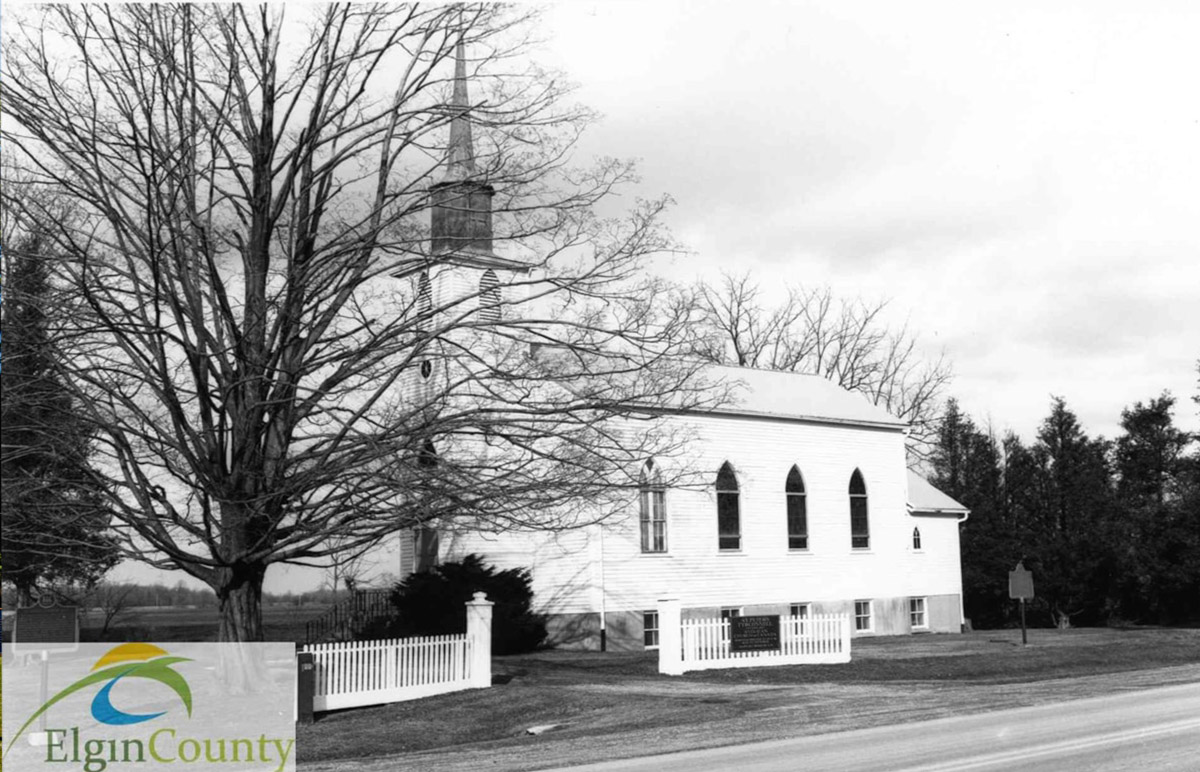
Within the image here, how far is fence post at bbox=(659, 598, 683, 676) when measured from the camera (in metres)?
23.5

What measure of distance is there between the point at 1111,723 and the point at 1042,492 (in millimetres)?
43503

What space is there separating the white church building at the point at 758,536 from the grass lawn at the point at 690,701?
294cm

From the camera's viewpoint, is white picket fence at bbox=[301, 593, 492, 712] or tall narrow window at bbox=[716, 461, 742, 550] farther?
tall narrow window at bbox=[716, 461, 742, 550]

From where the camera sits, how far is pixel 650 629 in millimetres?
30953

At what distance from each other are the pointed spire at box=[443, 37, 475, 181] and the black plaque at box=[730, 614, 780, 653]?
34.8ft

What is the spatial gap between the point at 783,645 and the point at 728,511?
8178mm

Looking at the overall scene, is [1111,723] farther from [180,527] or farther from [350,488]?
[180,527]

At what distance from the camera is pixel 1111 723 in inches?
507

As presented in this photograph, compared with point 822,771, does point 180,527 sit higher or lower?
higher

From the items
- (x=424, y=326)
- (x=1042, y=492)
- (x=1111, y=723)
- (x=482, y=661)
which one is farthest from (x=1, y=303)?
(x=1042, y=492)

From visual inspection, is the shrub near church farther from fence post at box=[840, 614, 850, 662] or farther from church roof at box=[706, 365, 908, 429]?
→ church roof at box=[706, 365, 908, 429]

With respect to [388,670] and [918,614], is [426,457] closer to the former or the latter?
[388,670]

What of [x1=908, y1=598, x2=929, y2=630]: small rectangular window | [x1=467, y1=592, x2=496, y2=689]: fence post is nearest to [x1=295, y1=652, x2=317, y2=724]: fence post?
[x1=467, y1=592, x2=496, y2=689]: fence post

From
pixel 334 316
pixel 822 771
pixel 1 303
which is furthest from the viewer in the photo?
pixel 334 316
